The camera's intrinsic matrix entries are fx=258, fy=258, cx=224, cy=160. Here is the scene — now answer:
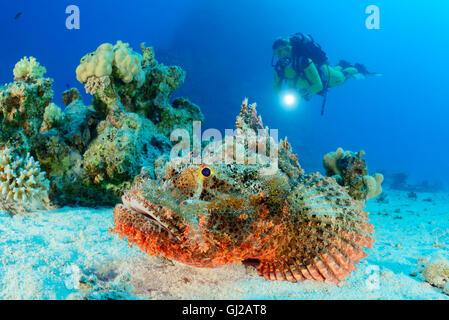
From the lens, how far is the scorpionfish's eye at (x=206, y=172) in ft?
8.96

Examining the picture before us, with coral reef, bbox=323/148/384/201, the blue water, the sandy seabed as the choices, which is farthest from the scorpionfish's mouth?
the blue water

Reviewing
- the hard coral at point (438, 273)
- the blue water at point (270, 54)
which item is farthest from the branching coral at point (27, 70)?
the blue water at point (270, 54)

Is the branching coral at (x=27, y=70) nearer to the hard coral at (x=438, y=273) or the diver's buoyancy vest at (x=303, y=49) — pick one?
the hard coral at (x=438, y=273)

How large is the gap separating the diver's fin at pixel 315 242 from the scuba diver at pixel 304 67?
13903 millimetres

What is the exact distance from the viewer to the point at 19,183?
4.81 meters

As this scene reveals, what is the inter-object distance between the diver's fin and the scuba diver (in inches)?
547

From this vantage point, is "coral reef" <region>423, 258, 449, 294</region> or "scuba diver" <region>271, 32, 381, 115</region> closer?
"coral reef" <region>423, 258, 449, 294</region>

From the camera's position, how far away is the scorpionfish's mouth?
2324mm

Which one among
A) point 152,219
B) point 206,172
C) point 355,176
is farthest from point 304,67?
point 152,219

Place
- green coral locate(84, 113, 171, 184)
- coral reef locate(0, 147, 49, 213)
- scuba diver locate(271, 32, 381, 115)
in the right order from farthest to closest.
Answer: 1. scuba diver locate(271, 32, 381, 115)
2. green coral locate(84, 113, 171, 184)
3. coral reef locate(0, 147, 49, 213)

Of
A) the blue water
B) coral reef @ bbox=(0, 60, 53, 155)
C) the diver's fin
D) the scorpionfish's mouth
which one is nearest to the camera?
the scorpionfish's mouth

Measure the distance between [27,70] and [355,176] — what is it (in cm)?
728

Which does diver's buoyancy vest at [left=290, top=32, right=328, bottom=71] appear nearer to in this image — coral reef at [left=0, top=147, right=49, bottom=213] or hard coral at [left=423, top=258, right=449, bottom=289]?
hard coral at [left=423, top=258, right=449, bottom=289]
